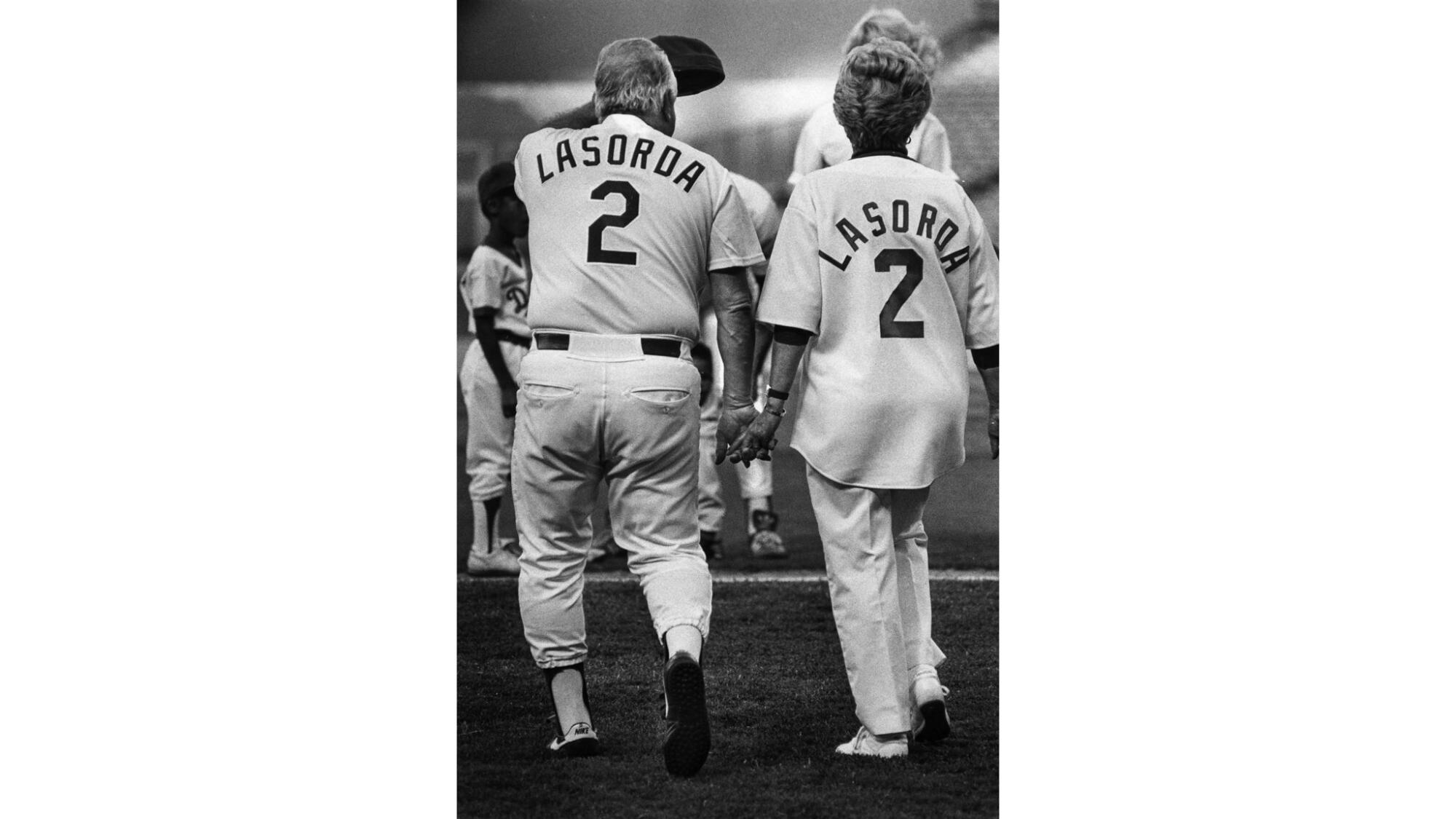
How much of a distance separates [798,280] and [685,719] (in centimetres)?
121

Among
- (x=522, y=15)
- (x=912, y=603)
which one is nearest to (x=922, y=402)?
(x=912, y=603)

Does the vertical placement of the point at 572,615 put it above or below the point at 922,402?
below

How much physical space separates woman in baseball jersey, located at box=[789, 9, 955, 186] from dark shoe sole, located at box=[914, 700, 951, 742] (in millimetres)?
1677

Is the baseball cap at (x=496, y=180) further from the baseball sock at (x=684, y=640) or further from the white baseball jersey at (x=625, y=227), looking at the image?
the baseball sock at (x=684, y=640)

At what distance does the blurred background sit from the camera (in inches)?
211

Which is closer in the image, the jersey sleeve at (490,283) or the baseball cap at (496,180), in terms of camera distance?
the baseball cap at (496,180)

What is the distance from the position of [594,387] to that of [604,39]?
143 centimetres

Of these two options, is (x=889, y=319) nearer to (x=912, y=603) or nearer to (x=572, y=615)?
(x=912, y=603)

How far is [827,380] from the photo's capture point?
4.57 m

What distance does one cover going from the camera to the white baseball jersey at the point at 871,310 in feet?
14.9

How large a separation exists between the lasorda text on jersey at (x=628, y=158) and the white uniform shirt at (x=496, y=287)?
2.05 m

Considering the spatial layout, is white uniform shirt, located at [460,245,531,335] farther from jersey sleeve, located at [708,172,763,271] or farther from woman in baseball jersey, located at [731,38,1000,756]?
woman in baseball jersey, located at [731,38,1000,756]

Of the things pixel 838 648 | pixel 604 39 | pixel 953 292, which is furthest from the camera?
pixel 838 648

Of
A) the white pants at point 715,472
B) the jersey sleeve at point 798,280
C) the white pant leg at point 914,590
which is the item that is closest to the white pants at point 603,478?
the jersey sleeve at point 798,280
